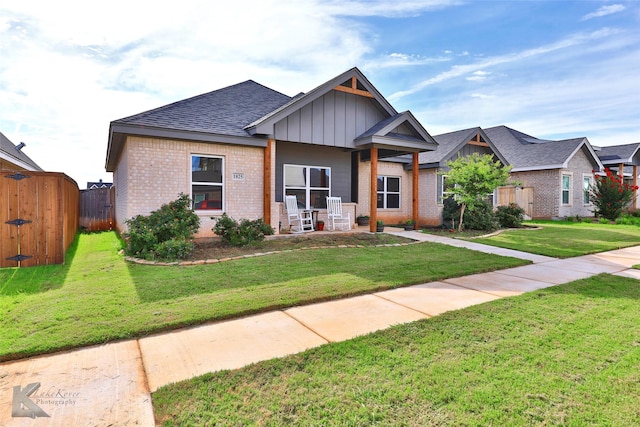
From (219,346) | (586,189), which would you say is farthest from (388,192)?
(586,189)

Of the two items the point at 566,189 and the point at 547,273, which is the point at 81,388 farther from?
the point at 566,189

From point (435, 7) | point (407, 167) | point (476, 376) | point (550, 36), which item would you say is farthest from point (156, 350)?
point (550, 36)

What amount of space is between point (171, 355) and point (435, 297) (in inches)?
130

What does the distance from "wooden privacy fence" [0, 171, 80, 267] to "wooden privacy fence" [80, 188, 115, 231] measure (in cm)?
836

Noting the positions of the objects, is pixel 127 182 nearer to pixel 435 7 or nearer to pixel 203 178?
pixel 203 178

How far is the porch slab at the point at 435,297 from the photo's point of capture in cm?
409

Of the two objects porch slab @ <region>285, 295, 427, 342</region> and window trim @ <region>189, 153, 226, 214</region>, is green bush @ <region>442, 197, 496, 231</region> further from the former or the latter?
porch slab @ <region>285, 295, 427, 342</region>

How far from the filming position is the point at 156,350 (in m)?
2.92

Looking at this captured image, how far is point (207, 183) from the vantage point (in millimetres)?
9391

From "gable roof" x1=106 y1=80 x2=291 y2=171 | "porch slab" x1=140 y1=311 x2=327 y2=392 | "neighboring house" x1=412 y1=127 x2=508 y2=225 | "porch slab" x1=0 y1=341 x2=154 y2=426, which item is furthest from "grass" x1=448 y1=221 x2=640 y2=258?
"porch slab" x1=0 y1=341 x2=154 y2=426

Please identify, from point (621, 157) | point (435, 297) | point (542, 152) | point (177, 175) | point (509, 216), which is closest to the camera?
point (435, 297)

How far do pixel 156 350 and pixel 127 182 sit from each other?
22.1ft

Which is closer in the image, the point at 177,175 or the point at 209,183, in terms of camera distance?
the point at 177,175

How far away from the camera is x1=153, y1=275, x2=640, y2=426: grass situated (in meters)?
2.03
